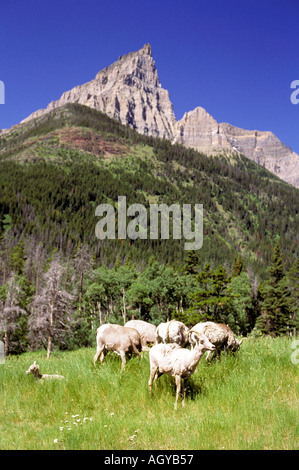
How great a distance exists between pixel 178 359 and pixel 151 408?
1.23 metres

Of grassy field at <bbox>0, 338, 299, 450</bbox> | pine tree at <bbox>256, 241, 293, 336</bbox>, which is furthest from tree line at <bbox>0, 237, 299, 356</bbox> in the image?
grassy field at <bbox>0, 338, 299, 450</bbox>

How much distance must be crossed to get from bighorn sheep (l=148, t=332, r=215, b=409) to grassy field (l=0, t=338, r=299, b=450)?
0.58 m

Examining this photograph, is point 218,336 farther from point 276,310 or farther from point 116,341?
point 276,310

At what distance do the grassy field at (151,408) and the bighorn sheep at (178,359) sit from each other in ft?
1.90

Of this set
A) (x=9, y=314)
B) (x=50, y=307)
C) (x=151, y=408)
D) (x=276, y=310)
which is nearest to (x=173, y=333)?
(x=151, y=408)

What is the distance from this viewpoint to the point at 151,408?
6836 millimetres

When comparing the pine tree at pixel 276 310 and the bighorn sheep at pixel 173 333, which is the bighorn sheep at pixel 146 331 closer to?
the bighorn sheep at pixel 173 333

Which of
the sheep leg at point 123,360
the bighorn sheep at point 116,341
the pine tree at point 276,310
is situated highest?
the bighorn sheep at point 116,341

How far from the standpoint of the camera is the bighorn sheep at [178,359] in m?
6.78

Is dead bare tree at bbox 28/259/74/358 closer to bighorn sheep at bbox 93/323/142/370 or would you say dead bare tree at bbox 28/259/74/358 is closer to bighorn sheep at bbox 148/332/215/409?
bighorn sheep at bbox 93/323/142/370

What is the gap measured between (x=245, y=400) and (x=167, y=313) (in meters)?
60.1

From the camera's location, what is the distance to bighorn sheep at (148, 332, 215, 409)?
22.2ft

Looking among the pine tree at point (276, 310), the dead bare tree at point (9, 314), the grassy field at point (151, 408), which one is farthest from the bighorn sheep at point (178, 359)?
the pine tree at point (276, 310)
